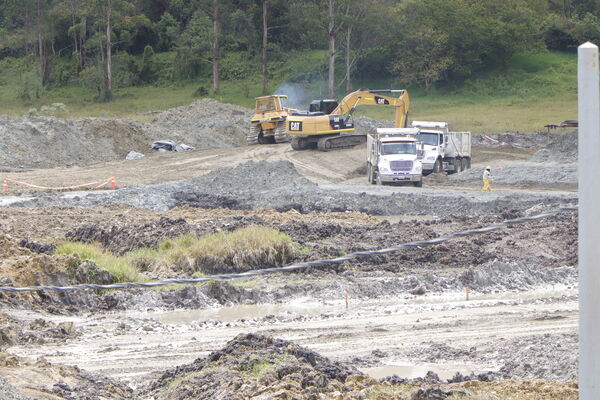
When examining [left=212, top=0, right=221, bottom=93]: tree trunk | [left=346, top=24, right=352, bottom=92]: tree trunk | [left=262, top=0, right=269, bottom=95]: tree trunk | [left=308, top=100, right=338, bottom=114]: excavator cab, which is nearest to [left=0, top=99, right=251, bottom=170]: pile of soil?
[left=308, top=100, right=338, bottom=114]: excavator cab

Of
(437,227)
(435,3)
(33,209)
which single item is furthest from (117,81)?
(437,227)

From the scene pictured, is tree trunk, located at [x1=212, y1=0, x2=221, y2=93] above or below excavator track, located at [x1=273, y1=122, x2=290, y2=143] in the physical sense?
above

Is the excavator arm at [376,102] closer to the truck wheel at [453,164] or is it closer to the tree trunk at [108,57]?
the truck wheel at [453,164]

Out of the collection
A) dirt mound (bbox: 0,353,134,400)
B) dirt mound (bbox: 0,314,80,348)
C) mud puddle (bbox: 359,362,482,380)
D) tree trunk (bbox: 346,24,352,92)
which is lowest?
dirt mound (bbox: 0,314,80,348)

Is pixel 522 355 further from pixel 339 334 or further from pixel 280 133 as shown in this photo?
pixel 280 133

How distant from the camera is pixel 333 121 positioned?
1610 inches

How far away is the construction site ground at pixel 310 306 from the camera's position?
9008 mm

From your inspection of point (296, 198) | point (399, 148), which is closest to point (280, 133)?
point (399, 148)

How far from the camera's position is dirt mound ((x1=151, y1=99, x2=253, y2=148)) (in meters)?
48.0

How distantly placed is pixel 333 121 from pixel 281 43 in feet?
99.3

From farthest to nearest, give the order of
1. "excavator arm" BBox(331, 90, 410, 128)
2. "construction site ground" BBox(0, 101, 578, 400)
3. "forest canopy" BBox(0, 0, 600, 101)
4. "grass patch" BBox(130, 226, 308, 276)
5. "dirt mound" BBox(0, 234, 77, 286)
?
1. "forest canopy" BBox(0, 0, 600, 101)
2. "excavator arm" BBox(331, 90, 410, 128)
3. "grass patch" BBox(130, 226, 308, 276)
4. "dirt mound" BBox(0, 234, 77, 286)
5. "construction site ground" BBox(0, 101, 578, 400)

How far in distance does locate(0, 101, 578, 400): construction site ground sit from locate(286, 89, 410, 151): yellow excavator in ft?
29.2

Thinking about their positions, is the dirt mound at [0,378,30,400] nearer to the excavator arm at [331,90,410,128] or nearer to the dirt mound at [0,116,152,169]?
the excavator arm at [331,90,410,128]

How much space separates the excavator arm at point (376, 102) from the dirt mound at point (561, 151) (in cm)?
584
